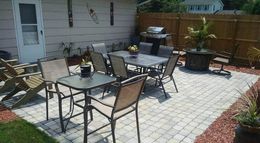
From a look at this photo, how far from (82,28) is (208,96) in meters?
6.23

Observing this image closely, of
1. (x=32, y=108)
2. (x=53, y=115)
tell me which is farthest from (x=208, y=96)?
(x=32, y=108)

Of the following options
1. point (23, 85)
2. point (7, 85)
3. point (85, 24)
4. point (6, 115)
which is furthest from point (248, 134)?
point (85, 24)

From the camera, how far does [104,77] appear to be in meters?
3.71

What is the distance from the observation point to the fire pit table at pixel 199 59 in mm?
7711

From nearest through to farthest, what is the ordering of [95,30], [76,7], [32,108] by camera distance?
[32,108] < [76,7] < [95,30]

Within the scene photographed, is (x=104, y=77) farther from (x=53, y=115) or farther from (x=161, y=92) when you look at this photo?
(x=161, y=92)

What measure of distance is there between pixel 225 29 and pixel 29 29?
25.4ft

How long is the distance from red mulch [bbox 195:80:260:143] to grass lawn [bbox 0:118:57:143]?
226 centimetres

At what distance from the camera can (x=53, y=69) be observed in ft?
13.3

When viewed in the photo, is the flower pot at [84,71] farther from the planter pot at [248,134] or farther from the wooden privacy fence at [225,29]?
the wooden privacy fence at [225,29]

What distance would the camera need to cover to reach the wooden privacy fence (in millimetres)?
8812

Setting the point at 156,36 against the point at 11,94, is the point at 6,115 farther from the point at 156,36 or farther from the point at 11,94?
the point at 156,36

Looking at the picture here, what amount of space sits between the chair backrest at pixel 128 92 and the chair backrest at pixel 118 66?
6.34ft

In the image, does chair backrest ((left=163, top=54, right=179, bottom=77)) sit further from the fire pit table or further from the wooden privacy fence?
the wooden privacy fence
